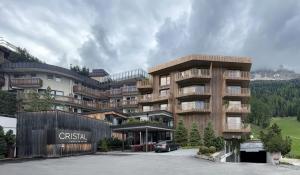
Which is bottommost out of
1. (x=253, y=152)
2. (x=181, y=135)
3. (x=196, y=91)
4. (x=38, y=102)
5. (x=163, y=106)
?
(x=253, y=152)

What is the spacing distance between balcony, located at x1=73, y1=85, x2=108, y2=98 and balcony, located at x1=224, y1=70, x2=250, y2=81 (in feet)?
100

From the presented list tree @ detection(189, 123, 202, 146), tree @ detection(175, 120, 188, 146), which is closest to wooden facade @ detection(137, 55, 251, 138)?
tree @ detection(189, 123, 202, 146)

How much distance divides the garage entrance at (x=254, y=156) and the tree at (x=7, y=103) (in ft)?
121

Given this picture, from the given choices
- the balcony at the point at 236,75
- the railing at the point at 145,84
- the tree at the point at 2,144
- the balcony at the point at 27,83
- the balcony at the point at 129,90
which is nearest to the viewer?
the tree at the point at 2,144

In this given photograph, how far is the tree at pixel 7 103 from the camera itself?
55.1m

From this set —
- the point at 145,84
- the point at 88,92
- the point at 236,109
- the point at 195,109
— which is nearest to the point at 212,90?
the point at 195,109

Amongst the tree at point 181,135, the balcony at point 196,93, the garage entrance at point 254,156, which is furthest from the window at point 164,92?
the garage entrance at point 254,156

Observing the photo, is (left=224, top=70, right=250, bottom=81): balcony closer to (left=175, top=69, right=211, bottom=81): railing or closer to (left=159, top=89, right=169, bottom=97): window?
(left=175, top=69, right=211, bottom=81): railing

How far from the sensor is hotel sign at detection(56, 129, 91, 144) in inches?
1412

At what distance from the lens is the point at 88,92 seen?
76.2 meters

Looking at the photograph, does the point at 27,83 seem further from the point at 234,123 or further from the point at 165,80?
the point at 234,123

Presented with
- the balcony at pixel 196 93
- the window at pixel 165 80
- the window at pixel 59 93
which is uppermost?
the window at pixel 165 80

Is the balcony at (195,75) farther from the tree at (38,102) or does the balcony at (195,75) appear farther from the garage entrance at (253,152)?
the tree at (38,102)

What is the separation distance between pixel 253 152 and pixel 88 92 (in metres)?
38.1
